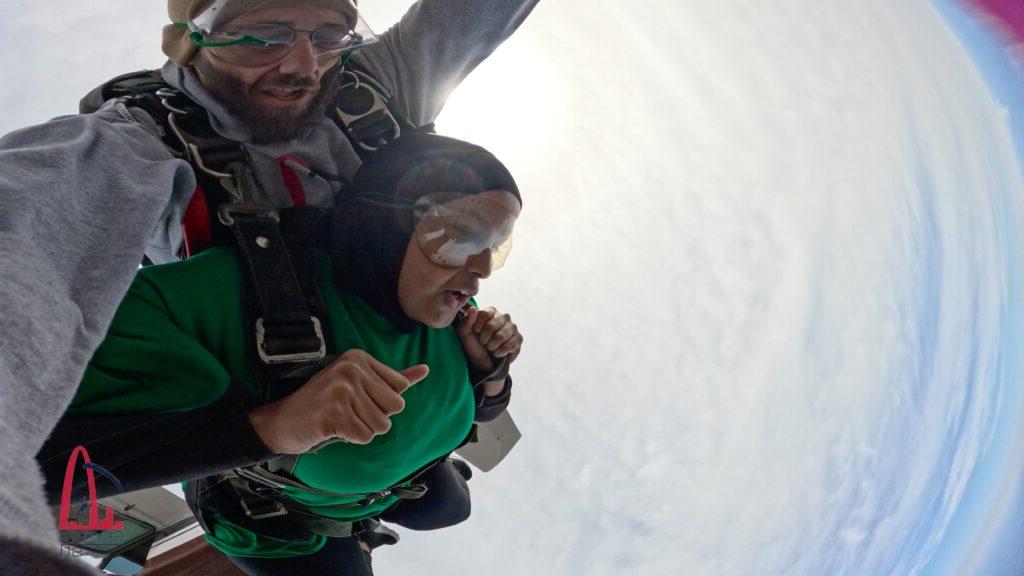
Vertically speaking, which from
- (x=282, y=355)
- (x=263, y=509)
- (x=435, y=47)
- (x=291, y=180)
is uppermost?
(x=435, y=47)

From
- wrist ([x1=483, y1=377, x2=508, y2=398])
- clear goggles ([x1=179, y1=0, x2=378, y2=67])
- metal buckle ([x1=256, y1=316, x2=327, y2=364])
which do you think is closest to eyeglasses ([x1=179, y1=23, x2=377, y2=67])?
clear goggles ([x1=179, y1=0, x2=378, y2=67])

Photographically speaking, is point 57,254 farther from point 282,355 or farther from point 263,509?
point 263,509

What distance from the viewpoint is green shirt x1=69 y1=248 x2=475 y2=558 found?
39 cm

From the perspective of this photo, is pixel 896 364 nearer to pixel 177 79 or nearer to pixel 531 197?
pixel 531 197

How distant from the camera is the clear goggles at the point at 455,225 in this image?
0.55m

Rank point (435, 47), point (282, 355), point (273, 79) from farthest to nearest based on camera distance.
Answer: point (435, 47) < point (273, 79) < point (282, 355)

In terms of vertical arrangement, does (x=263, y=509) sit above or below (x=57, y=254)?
below

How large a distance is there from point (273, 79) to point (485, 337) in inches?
12.9

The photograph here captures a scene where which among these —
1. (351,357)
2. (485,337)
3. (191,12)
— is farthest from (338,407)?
(191,12)

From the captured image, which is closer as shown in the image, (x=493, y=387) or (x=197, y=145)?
(x=197, y=145)

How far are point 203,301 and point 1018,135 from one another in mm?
1561

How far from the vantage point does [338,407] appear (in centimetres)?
40

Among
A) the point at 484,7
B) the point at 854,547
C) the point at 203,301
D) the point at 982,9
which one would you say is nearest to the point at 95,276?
the point at 203,301

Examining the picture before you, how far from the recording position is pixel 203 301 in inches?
17.8
